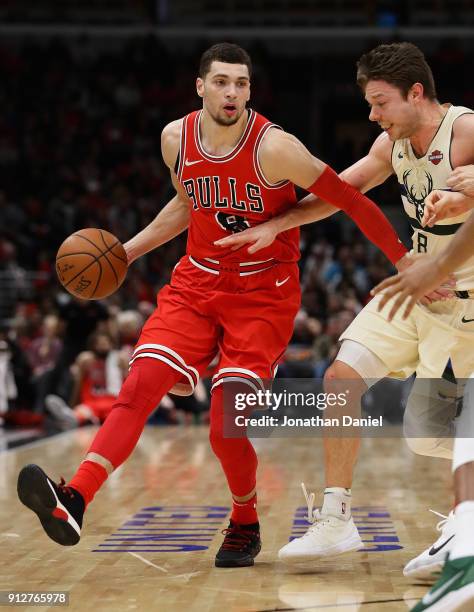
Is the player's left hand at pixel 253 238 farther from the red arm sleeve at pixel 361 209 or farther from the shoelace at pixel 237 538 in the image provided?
the shoelace at pixel 237 538

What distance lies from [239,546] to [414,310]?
3.97 ft

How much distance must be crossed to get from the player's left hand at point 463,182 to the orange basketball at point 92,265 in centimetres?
150

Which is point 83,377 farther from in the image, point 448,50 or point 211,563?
point 448,50

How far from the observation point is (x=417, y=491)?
6449mm

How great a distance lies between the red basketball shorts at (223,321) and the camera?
425 centimetres

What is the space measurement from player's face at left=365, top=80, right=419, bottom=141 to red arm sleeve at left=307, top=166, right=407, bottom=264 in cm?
30

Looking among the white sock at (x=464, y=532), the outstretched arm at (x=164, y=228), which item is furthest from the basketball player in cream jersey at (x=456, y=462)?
the outstretched arm at (x=164, y=228)

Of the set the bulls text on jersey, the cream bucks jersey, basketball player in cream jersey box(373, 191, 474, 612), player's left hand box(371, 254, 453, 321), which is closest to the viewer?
basketball player in cream jersey box(373, 191, 474, 612)

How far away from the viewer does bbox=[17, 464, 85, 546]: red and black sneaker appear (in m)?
3.62

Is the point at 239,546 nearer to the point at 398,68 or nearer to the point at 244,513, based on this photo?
the point at 244,513

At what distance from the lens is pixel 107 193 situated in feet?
61.3

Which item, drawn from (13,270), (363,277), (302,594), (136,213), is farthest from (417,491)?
(136,213)

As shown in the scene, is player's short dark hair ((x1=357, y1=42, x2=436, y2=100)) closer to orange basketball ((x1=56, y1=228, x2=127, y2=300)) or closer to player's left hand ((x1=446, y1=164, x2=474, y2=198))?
player's left hand ((x1=446, y1=164, x2=474, y2=198))

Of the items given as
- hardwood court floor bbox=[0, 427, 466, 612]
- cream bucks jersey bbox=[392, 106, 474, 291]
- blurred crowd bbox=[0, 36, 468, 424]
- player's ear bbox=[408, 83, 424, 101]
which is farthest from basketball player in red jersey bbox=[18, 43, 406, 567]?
blurred crowd bbox=[0, 36, 468, 424]
